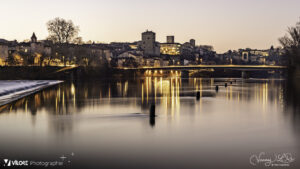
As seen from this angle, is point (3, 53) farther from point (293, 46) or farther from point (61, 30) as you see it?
point (293, 46)

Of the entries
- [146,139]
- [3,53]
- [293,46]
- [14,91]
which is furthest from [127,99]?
[3,53]

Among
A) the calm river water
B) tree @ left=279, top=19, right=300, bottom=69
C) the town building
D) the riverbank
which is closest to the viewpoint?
the calm river water

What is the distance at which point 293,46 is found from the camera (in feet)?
280

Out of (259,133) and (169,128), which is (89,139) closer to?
(169,128)

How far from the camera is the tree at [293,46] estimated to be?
3228 inches

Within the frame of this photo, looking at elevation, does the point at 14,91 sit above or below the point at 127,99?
above

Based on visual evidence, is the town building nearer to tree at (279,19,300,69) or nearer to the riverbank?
the riverbank

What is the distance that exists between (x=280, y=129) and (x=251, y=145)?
656cm

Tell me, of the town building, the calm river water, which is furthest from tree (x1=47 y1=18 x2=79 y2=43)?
the calm river water

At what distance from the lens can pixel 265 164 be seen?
1452cm

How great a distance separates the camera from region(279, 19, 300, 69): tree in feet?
269

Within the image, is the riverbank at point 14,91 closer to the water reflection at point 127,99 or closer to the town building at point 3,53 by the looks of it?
the water reflection at point 127,99

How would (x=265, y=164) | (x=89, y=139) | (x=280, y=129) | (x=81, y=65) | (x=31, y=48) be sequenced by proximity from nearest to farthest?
(x=265, y=164)
(x=89, y=139)
(x=280, y=129)
(x=81, y=65)
(x=31, y=48)

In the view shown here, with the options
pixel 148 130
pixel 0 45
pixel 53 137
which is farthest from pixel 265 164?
pixel 0 45
